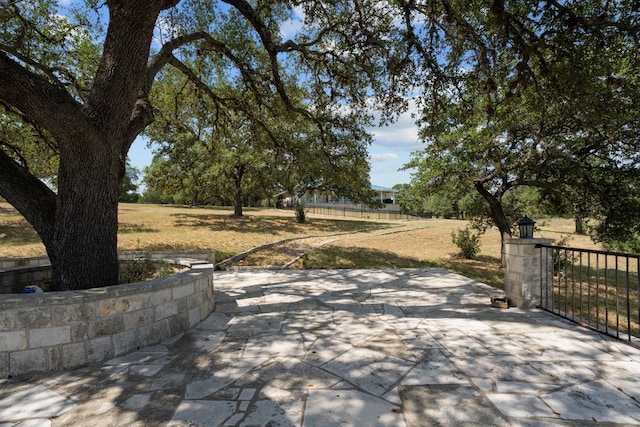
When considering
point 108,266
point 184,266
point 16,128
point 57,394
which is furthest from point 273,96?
point 57,394

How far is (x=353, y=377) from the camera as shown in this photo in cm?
300

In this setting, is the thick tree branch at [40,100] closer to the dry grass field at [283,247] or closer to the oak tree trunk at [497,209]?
the dry grass field at [283,247]

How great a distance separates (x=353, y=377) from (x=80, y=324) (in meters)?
2.75

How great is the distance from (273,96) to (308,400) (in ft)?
25.0

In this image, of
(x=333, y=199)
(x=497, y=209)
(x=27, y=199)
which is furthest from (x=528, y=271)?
(x=333, y=199)

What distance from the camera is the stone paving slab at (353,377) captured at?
95.7 inches

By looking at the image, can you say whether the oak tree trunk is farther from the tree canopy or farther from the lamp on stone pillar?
the lamp on stone pillar

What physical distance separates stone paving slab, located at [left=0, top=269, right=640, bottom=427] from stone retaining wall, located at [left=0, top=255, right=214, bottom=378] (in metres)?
0.17

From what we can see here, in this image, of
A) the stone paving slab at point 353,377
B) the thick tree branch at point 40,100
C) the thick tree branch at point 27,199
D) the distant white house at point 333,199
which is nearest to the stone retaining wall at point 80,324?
the stone paving slab at point 353,377

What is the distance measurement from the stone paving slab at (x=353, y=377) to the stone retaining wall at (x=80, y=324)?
0.57 feet

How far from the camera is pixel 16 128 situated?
8492mm

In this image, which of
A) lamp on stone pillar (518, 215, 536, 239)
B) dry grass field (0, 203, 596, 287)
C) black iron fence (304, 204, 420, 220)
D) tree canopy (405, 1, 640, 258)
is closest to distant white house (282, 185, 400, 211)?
black iron fence (304, 204, 420, 220)

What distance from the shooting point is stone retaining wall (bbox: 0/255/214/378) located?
317 centimetres

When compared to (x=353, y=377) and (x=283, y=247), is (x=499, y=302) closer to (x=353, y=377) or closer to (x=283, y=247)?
(x=353, y=377)
